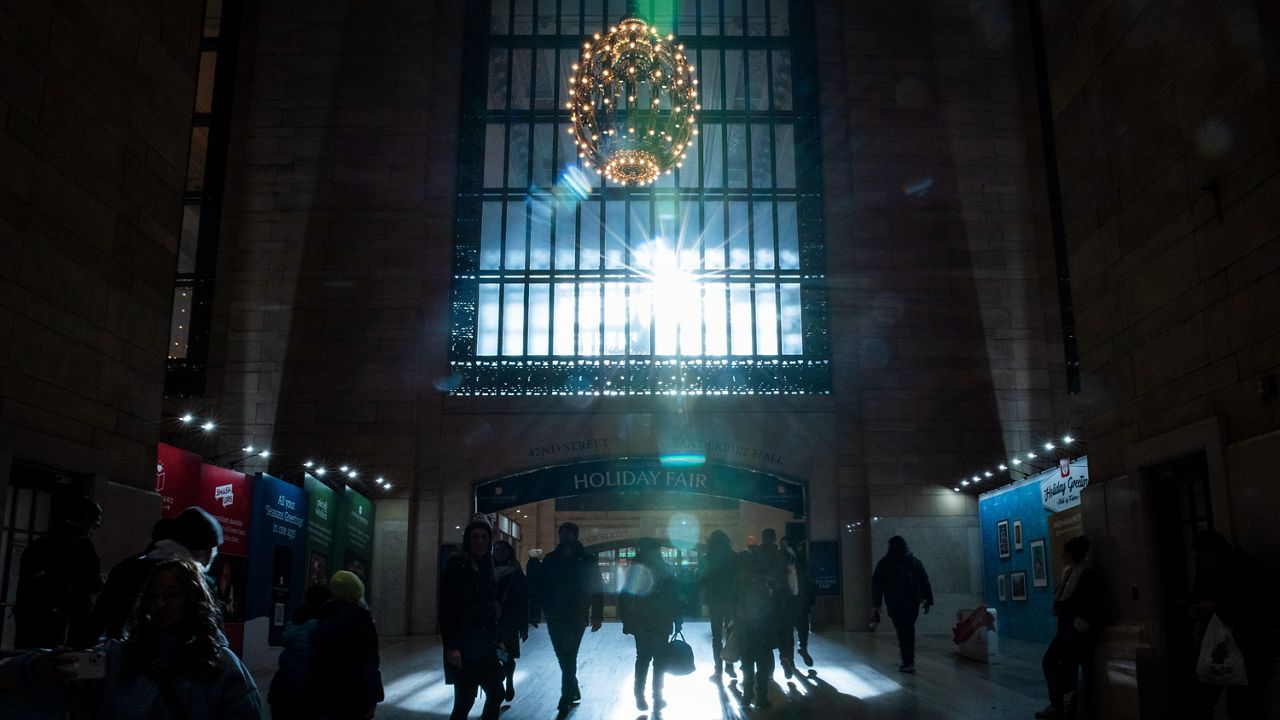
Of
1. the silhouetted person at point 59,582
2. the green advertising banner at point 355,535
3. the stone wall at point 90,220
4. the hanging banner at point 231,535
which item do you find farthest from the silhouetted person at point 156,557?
the green advertising banner at point 355,535

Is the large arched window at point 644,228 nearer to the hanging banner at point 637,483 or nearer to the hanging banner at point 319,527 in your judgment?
the hanging banner at point 637,483

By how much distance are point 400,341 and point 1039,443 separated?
11.9m

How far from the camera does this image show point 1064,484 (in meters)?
14.2

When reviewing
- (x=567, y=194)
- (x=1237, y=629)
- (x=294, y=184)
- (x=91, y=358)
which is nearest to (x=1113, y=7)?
(x=1237, y=629)

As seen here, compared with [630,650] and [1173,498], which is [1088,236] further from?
[630,650]

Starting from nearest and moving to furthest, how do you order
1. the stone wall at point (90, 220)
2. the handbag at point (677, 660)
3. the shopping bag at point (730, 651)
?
1. the stone wall at point (90, 220)
2. the handbag at point (677, 660)
3. the shopping bag at point (730, 651)

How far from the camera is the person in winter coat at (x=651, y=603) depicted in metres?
8.25

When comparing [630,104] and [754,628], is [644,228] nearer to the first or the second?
[630,104]

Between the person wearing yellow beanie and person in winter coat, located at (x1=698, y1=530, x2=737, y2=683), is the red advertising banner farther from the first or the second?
the person wearing yellow beanie

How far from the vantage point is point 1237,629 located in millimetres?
5605

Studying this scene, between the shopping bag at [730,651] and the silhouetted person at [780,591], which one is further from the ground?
the silhouetted person at [780,591]

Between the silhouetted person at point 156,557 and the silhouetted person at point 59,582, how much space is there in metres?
1.52

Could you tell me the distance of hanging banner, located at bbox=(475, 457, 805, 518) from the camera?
20.0 metres

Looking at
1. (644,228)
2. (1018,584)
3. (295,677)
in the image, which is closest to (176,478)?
(295,677)
